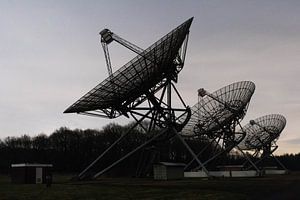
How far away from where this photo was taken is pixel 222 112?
71.9m

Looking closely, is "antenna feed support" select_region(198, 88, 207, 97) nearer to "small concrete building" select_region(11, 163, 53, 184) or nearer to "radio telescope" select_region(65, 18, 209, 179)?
"radio telescope" select_region(65, 18, 209, 179)

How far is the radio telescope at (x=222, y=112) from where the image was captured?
67.6 meters

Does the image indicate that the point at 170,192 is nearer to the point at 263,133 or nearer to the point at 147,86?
the point at 147,86

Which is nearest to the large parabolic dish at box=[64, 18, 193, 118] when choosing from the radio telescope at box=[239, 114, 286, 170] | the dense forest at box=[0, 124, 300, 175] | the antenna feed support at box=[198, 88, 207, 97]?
the antenna feed support at box=[198, 88, 207, 97]

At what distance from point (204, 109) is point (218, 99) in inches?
150

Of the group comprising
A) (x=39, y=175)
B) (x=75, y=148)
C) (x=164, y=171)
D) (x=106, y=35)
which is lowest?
(x=164, y=171)

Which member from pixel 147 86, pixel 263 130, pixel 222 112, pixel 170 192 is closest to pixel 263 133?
pixel 263 130

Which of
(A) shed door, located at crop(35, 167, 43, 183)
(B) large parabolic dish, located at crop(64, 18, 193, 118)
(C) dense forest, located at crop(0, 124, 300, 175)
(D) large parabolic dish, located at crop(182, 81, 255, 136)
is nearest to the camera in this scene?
(B) large parabolic dish, located at crop(64, 18, 193, 118)

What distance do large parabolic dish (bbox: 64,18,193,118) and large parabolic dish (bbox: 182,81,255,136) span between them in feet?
55.6

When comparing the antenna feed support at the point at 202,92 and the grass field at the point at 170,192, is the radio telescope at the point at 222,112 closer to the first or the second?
the antenna feed support at the point at 202,92

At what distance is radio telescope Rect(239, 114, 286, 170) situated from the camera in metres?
96.9

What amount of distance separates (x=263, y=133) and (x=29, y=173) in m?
59.5

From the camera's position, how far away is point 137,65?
152 ft

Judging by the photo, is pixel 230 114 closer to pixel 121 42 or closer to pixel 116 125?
pixel 121 42
